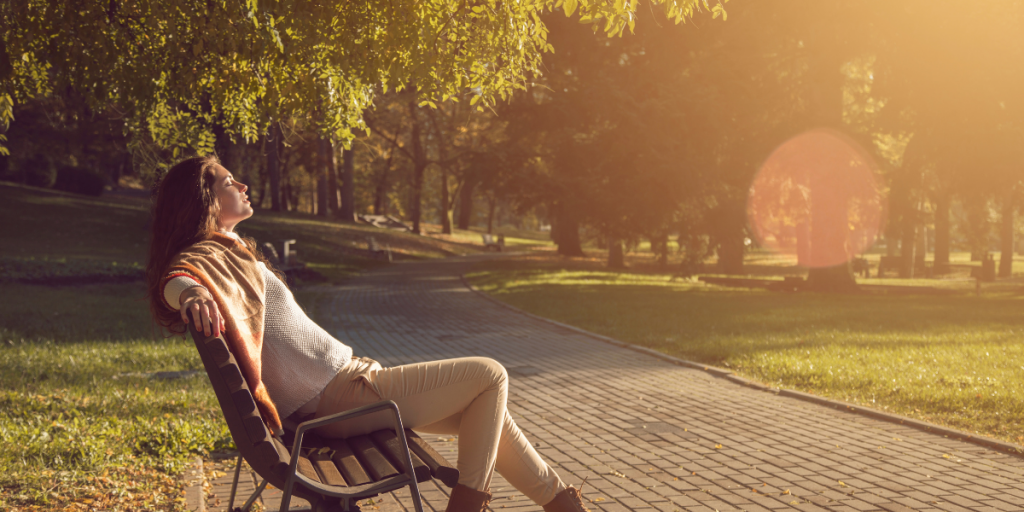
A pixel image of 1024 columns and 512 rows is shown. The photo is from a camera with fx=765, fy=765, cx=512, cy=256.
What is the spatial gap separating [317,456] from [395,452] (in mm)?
335

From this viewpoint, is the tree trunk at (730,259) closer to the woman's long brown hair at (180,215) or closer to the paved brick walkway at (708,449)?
the paved brick walkway at (708,449)

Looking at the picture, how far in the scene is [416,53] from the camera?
5.12 meters

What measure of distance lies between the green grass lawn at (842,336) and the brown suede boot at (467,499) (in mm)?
4811

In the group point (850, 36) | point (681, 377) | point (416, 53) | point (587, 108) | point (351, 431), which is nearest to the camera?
point (351, 431)

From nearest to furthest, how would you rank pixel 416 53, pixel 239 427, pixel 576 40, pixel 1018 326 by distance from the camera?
pixel 239 427 < pixel 416 53 < pixel 1018 326 < pixel 576 40

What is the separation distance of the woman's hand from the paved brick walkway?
6.61 feet

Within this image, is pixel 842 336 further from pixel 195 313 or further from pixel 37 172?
pixel 37 172

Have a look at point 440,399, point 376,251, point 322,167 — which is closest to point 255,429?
point 440,399

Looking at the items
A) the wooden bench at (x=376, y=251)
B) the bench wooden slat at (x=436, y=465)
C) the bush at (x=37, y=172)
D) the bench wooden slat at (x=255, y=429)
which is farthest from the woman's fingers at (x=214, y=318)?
the bush at (x=37, y=172)

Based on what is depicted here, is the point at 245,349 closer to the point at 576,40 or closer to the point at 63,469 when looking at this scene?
the point at 63,469

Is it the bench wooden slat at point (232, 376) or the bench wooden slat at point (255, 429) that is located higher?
the bench wooden slat at point (232, 376)

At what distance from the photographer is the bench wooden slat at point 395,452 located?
3.01 meters

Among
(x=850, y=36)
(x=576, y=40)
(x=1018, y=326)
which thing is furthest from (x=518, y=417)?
(x=576, y=40)

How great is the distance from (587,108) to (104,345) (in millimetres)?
16595
